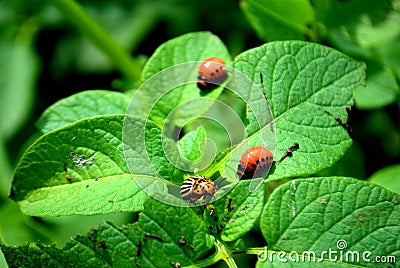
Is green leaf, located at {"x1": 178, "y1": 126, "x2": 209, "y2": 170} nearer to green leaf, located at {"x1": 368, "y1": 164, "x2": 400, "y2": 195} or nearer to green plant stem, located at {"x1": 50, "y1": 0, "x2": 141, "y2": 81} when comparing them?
green leaf, located at {"x1": 368, "y1": 164, "x2": 400, "y2": 195}

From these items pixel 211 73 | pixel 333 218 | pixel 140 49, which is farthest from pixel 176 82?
pixel 140 49

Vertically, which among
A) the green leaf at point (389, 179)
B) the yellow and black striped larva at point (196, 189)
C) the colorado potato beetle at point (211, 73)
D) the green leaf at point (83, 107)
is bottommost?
the green leaf at point (389, 179)

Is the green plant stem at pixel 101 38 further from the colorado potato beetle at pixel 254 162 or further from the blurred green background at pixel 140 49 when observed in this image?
the colorado potato beetle at pixel 254 162

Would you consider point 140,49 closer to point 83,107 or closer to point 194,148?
point 83,107

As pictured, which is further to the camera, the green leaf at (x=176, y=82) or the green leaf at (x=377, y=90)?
the green leaf at (x=377, y=90)

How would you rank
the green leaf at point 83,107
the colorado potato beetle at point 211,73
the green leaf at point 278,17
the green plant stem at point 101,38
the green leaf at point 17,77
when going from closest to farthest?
1. the colorado potato beetle at point 211,73
2. the green leaf at point 83,107
3. the green leaf at point 278,17
4. the green plant stem at point 101,38
5. the green leaf at point 17,77

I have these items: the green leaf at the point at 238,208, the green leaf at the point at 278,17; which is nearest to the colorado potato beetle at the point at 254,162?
the green leaf at the point at 238,208
